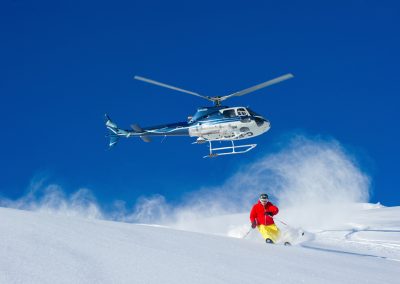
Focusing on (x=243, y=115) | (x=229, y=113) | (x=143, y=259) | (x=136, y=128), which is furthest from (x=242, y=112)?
(x=143, y=259)

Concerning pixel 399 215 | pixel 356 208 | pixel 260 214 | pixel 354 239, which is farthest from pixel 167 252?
pixel 356 208

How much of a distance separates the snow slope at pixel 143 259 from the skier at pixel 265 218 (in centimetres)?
320

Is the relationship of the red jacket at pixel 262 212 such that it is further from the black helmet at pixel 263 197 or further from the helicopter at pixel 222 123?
the helicopter at pixel 222 123

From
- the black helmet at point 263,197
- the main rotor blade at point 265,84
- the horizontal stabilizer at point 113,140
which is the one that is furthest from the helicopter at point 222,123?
the black helmet at point 263,197

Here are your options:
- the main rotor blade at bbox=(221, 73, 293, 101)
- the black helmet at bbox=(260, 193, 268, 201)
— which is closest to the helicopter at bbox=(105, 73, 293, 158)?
the main rotor blade at bbox=(221, 73, 293, 101)

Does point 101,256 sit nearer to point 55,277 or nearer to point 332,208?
point 55,277

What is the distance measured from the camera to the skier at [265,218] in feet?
35.6

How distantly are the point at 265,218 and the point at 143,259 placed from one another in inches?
243

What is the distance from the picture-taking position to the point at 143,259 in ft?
17.3

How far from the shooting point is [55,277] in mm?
4082

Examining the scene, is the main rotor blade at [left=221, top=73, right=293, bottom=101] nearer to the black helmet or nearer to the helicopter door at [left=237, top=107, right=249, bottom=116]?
the helicopter door at [left=237, top=107, right=249, bottom=116]

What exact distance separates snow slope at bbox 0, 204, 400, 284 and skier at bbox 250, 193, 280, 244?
3.20 m

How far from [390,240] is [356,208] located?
11.2 metres

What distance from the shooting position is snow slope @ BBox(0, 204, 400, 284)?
4.39 m
